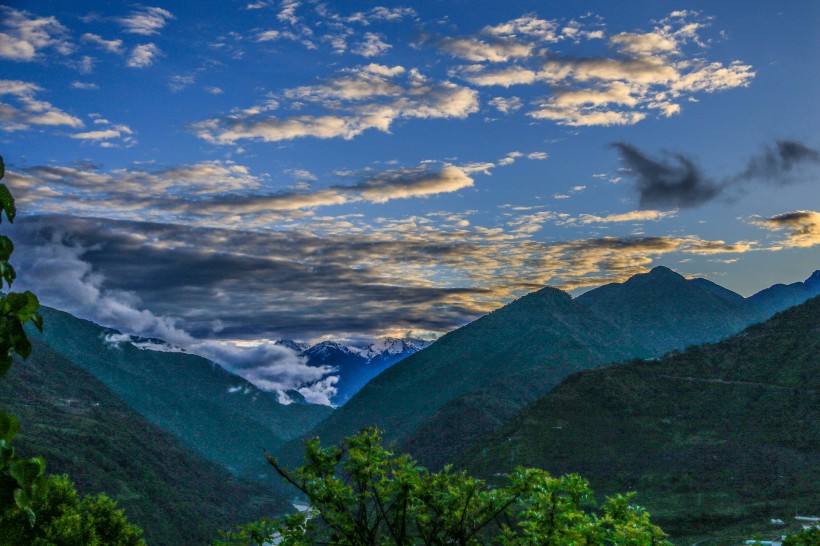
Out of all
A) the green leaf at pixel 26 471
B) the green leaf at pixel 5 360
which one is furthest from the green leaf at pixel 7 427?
the green leaf at pixel 5 360

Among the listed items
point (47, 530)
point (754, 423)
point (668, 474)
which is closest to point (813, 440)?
point (754, 423)

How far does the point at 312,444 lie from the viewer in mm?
12742

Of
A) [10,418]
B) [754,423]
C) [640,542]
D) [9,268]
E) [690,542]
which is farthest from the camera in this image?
[754,423]

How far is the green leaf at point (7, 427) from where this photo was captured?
5.47 metres

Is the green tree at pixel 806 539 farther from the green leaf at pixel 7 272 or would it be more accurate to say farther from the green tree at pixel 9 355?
the green leaf at pixel 7 272

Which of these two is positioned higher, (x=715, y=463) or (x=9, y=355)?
(x=9, y=355)

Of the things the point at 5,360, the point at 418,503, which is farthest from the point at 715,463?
the point at 5,360

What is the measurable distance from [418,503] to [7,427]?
8673 mm

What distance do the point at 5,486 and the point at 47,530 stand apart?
4704 cm

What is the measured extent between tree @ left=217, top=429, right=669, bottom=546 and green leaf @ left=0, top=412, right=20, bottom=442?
23.6ft

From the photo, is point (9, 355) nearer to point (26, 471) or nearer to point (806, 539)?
point (26, 471)

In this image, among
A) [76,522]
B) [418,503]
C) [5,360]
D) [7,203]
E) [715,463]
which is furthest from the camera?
[715,463]

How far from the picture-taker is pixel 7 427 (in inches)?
217

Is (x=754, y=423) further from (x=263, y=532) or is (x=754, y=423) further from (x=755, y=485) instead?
(x=263, y=532)
